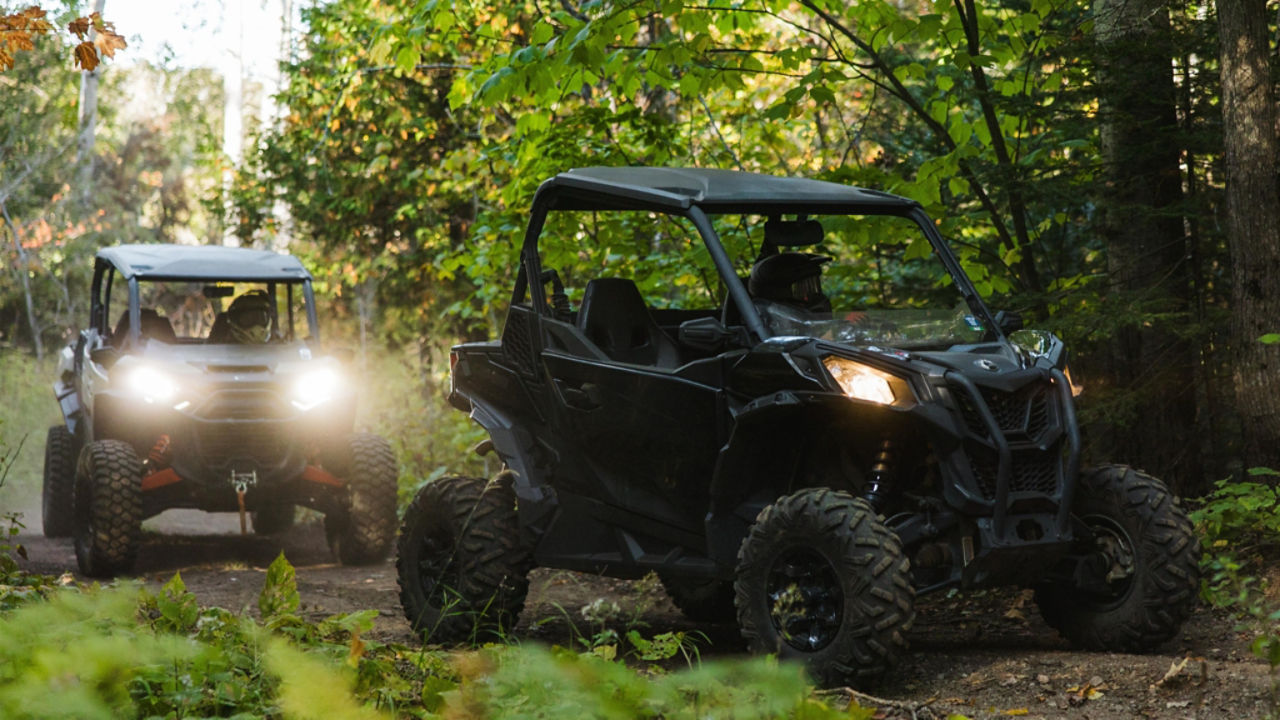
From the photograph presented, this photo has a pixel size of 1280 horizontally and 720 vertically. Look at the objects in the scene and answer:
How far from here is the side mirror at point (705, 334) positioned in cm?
550

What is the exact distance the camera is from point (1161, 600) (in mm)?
5426

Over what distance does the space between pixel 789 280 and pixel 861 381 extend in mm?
1238

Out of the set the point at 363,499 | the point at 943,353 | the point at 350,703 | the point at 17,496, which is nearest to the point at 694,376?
the point at 943,353

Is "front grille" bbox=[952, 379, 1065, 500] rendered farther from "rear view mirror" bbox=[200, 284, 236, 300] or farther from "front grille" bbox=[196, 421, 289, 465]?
"rear view mirror" bbox=[200, 284, 236, 300]

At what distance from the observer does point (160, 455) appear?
10.0 meters

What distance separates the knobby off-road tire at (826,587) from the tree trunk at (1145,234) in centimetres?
308

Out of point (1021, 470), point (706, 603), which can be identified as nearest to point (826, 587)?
point (1021, 470)

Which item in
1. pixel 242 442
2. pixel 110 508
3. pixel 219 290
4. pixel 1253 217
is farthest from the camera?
pixel 219 290

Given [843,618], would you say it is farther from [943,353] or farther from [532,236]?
[532,236]

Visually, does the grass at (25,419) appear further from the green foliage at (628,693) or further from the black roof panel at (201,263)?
the green foliage at (628,693)

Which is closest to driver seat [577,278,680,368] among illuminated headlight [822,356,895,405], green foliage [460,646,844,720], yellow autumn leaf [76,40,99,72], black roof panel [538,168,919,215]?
black roof panel [538,168,919,215]

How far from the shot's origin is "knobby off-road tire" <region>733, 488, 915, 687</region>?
4902mm

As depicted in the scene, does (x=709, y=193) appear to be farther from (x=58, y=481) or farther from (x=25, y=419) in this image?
(x=25, y=419)

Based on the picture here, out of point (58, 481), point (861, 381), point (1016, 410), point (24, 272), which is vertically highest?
point (24, 272)
